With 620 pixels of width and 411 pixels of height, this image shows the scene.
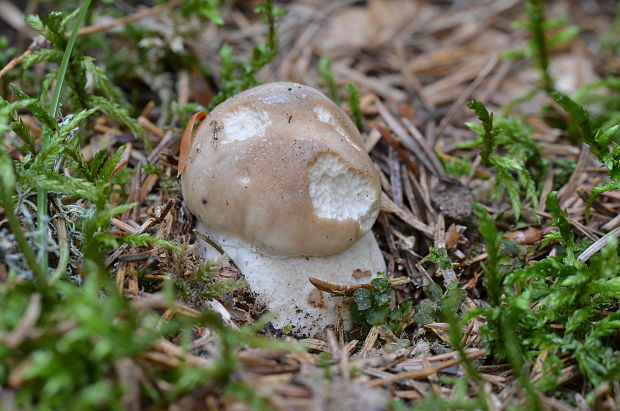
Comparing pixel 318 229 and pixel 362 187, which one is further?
pixel 362 187

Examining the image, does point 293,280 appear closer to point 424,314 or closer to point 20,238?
point 424,314

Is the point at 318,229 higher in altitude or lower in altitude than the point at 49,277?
lower

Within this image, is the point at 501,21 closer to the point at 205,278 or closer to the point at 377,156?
the point at 377,156

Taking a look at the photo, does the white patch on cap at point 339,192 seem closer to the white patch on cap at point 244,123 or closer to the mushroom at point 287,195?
the mushroom at point 287,195

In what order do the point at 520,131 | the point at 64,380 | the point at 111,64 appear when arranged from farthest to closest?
the point at 111,64 → the point at 520,131 → the point at 64,380

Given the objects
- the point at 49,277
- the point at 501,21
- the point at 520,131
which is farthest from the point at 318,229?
the point at 501,21

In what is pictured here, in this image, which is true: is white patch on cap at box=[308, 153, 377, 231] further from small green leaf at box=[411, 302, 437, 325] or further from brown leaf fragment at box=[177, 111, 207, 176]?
brown leaf fragment at box=[177, 111, 207, 176]

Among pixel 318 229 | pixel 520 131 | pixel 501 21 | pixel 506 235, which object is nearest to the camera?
pixel 318 229

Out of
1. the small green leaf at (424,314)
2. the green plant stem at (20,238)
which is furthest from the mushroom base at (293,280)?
the green plant stem at (20,238)

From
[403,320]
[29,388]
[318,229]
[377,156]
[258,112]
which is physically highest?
[258,112]
